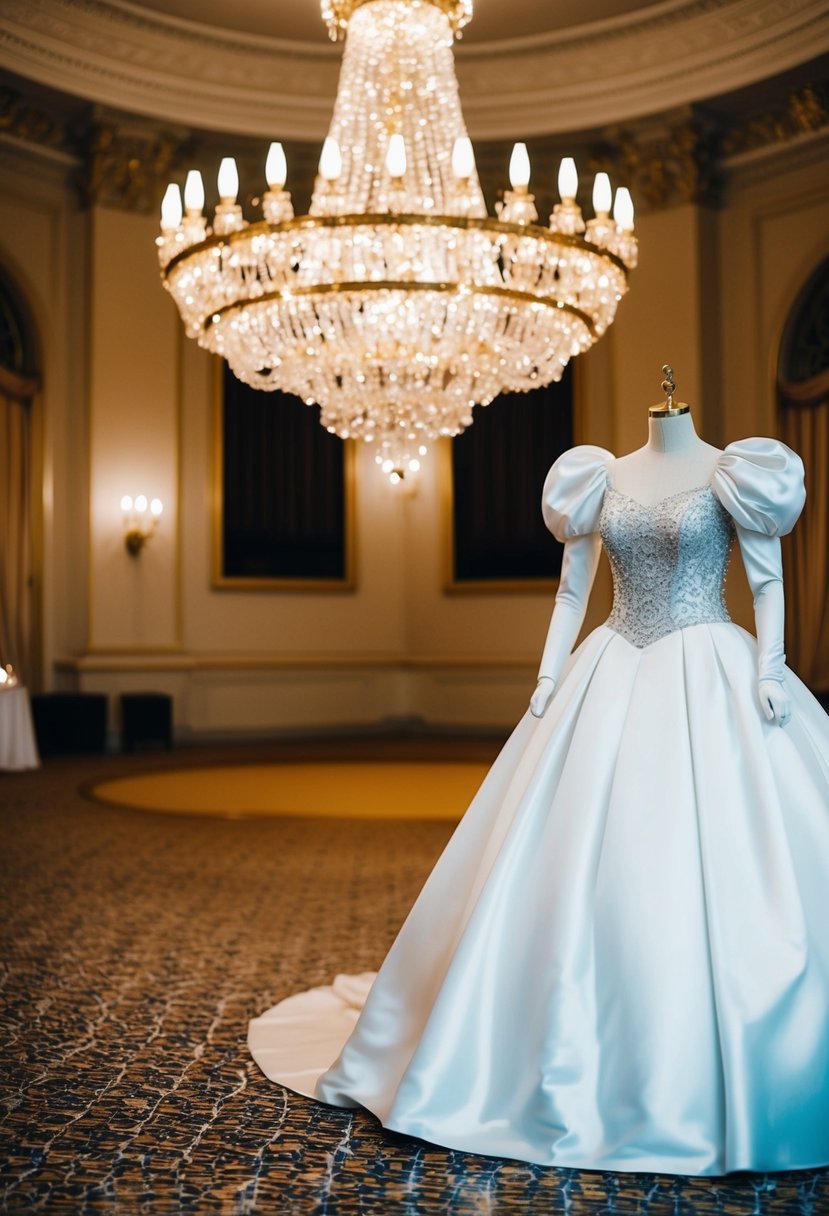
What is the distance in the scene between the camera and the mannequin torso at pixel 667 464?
2602 mm

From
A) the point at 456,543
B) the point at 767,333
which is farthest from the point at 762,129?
the point at 456,543

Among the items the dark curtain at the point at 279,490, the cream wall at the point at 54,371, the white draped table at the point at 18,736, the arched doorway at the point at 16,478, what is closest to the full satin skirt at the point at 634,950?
the white draped table at the point at 18,736

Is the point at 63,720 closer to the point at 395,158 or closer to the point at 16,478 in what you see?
the point at 16,478

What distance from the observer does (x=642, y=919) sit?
2.18m

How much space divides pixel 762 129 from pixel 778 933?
8.33 meters

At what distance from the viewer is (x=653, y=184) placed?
9.45 metres

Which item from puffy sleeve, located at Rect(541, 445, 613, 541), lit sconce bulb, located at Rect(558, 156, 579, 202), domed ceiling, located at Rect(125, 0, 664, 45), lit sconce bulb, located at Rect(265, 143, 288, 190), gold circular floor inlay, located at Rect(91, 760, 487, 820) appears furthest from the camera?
domed ceiling, located at Rect(125, 0, 664, 45)

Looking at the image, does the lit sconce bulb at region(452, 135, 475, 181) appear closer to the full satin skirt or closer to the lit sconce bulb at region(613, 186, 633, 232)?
the lit sconce bulb at region(613, 186, 633, 232)

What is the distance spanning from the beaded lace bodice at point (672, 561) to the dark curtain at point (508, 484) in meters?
7.82

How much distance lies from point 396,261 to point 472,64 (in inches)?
186

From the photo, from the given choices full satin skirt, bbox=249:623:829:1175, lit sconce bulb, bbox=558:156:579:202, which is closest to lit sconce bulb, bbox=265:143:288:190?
lit sconce bulb, bbox=558:156:579:202

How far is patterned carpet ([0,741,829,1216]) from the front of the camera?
2.04m

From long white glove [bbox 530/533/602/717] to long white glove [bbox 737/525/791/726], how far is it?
13.6 inches

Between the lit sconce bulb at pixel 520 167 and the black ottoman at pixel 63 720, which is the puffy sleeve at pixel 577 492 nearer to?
the lit sconce bulb at pixel 520 167
